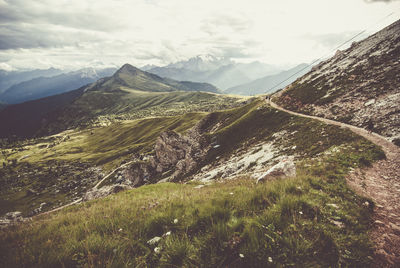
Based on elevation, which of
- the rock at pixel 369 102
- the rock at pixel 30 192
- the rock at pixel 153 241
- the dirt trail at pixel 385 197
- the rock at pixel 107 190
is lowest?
the rock at pixel 30 192

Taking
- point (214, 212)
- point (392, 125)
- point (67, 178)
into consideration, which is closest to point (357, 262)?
point (214, 212)

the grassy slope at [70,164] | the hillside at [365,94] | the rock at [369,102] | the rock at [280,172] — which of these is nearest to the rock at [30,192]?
the grassy slope at [70,164]

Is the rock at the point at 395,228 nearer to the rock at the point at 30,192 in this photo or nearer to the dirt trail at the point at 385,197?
the dirt trail at the point at 385,197

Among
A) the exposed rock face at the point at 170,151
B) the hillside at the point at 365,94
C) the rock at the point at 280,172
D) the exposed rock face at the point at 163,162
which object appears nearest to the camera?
the rock at the point at 280,172

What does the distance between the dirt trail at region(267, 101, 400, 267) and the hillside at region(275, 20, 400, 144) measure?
9692 mm

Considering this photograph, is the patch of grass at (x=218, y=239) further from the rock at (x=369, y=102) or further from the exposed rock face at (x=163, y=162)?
the exposed rock face at (x=163, y=162)

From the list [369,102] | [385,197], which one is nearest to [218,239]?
[385,197]

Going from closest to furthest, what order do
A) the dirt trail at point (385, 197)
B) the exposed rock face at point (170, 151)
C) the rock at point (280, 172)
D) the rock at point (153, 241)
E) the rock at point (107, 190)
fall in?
the rock at point (153, 241)
the dirt trail at point (385, 197)
the rock at point (280, 172)
the rock at point (107, 190)
the exposed rock face at point (170, 151)

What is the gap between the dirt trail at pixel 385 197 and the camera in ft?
14.4

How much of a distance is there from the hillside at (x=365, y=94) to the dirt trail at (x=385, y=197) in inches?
382

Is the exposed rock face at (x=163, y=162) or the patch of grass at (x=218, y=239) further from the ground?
the patch of grass at (x=218, y=239)

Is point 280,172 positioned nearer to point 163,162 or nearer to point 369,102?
point 369,102

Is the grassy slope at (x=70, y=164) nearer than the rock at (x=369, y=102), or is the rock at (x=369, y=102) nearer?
the rock at (x=369, y=102)

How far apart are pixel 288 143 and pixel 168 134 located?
51.0 meters
